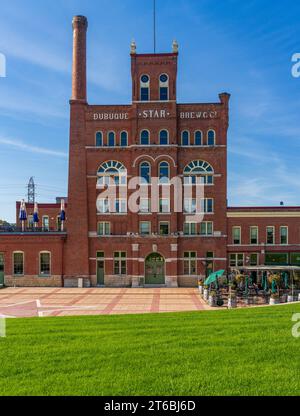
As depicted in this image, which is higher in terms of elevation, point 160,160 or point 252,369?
point 160,160

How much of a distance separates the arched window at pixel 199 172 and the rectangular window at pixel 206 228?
13.0ft

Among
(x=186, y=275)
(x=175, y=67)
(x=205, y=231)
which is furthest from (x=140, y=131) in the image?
(x=186, y=275)

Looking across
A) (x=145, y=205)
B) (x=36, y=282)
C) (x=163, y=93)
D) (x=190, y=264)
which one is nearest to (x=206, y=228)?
(x=190, y=264)

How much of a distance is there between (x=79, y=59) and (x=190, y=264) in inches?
909

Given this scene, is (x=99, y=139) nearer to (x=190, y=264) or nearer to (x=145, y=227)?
(x=145, y=227)

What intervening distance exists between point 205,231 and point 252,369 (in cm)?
3035

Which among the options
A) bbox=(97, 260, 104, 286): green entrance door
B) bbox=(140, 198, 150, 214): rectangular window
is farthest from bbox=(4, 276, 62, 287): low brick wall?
bbox=(140, 198, 150, 214): rectangular window

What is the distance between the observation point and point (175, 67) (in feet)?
132

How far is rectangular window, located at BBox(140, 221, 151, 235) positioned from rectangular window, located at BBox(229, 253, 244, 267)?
9.82m

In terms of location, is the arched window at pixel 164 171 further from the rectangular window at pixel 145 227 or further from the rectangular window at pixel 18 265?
the rectangular window at pixel 18 265

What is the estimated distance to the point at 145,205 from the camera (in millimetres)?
40031

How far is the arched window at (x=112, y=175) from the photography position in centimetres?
4025

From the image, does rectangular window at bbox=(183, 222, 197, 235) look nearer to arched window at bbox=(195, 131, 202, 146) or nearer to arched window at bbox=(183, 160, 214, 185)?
arched window at bbox=(183, 160, 214, 185)
